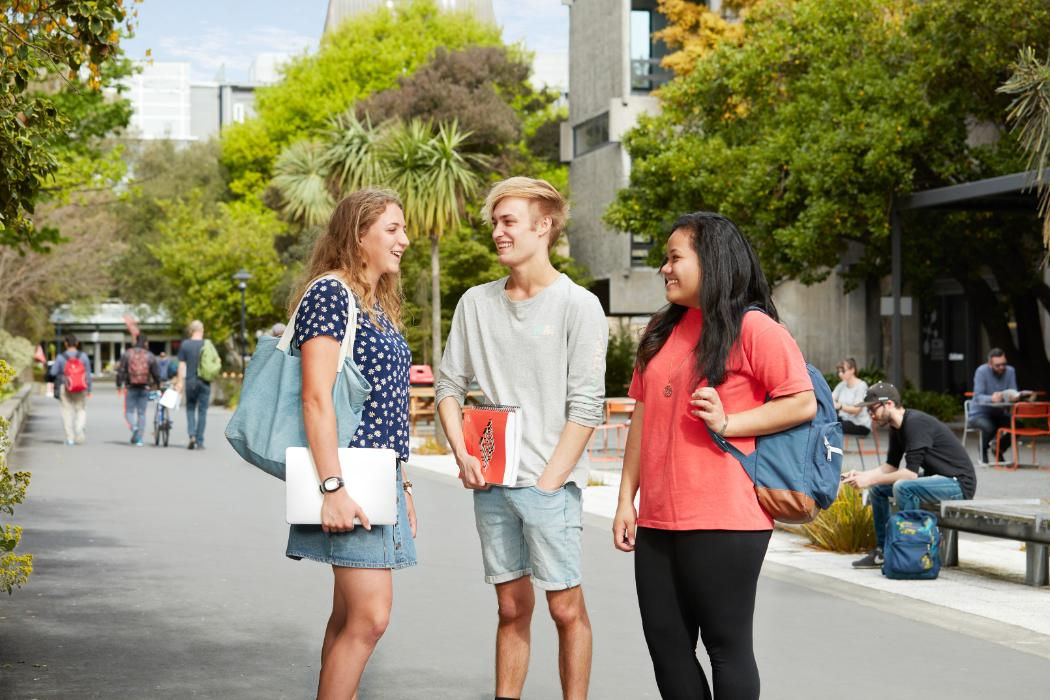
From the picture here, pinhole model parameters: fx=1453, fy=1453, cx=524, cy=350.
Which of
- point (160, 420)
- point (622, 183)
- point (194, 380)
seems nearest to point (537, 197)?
point (194, 380)

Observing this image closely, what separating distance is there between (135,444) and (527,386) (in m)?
19.9

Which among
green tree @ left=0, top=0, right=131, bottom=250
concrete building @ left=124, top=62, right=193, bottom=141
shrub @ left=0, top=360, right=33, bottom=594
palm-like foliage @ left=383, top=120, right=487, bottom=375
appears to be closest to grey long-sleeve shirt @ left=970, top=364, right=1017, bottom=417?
palm-like foliage @ left=383, top=120, right=487, bottom=375

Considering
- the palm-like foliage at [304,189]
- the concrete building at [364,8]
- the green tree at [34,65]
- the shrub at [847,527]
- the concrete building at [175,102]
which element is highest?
the concrete building at [175,102]

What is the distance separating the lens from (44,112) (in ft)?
21.5

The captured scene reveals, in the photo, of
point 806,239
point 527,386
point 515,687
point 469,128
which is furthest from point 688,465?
point 469,128

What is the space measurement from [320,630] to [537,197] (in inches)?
139

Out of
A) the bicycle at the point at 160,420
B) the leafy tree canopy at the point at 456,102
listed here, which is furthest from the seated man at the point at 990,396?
the leafy tree canopy at the point at 456,102

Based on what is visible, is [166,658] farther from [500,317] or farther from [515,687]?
[500,317]

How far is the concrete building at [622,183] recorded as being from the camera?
39.2 meters

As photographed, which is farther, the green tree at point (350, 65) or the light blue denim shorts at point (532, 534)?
the green tree at point (350, 65)

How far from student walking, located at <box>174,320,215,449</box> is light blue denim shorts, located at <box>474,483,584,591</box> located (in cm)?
1737

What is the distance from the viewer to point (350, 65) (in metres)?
56.2

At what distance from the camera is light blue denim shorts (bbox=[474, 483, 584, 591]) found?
4570 mm

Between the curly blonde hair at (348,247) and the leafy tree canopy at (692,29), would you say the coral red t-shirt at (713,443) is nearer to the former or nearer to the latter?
the curly blonde hair at (348,247)
